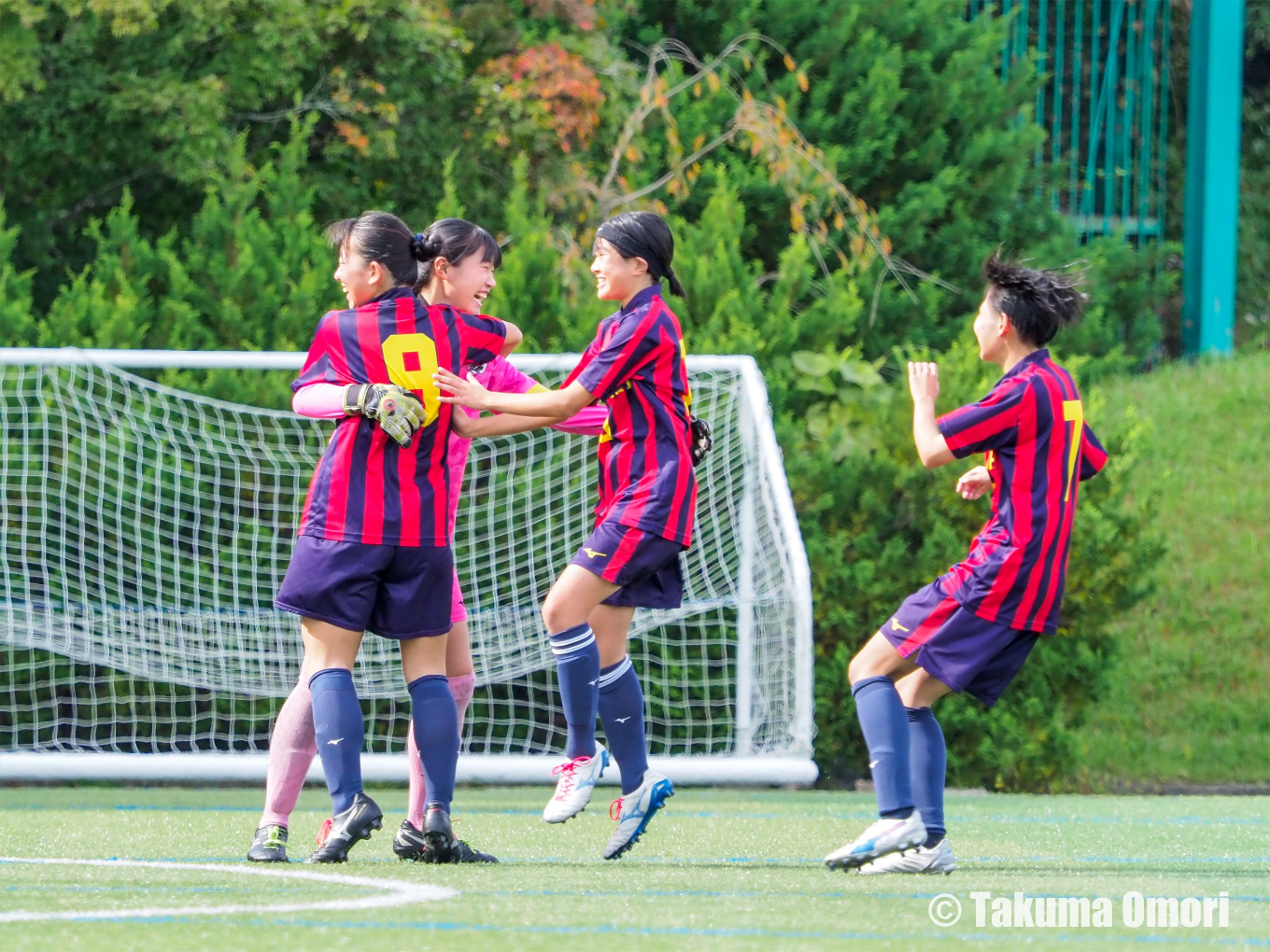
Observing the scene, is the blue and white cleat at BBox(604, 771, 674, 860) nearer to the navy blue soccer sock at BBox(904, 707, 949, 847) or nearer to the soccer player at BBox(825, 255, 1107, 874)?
the soccer player at BBox(825, 255, 1107, 874)

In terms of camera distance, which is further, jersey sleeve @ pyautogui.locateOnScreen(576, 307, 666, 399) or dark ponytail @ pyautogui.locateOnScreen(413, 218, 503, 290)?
dark ponytail @ pyautogui.locateOnScreen(413, 218, 503, 290)

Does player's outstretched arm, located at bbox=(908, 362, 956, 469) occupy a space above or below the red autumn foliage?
below

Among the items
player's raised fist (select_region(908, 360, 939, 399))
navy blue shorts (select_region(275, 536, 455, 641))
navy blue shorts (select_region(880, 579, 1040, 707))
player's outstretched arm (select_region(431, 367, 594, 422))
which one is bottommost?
navy blue shorts (select_region(880, 579, 1040, 707))

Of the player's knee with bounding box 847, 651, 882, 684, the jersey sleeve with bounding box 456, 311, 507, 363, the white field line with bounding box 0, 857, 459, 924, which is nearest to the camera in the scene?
the white field line with bounding box 0, 857, 459, 924

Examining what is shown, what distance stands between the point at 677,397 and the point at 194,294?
4124 millimetres

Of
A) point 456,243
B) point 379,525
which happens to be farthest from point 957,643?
point 456,243

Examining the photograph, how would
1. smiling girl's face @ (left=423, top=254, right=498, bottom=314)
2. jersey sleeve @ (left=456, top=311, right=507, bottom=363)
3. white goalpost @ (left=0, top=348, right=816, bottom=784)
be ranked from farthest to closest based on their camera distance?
white goalpost @ (left=0, top=348, right=816, bottom=784)
smiling girl's face @ (left=423, top=254, right=498, bottom=314)
jersey sleeve @ (left=456, top=311, right=507, bottom=363)

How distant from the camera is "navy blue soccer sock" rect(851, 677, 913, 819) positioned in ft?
13.1

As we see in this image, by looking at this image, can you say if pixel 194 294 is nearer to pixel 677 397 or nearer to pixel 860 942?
pixel 677 397

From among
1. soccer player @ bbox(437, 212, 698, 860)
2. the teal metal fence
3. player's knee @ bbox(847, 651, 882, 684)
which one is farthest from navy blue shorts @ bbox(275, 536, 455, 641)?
the teal metal fence

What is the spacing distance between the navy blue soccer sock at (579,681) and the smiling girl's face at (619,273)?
92cm

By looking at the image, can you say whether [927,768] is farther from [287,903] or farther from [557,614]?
[287,903]

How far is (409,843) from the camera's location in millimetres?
4137

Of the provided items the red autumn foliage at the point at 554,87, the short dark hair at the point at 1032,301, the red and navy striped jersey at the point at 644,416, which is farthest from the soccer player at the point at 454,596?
the red autumn foliage at the point at 554,87
